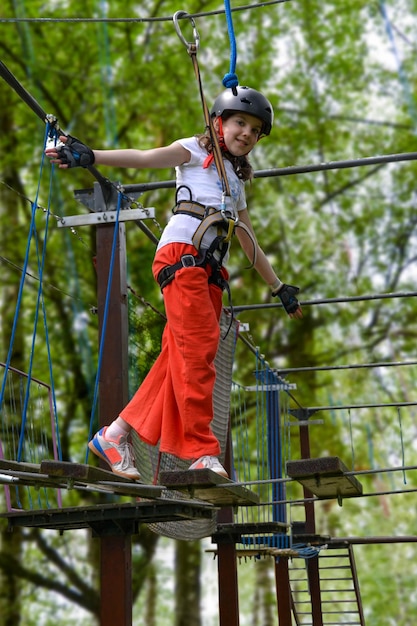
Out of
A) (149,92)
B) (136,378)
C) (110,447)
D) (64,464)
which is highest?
(149,92)

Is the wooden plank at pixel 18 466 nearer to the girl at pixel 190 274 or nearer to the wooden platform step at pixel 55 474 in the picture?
the wooden platform step at pixel 55 474

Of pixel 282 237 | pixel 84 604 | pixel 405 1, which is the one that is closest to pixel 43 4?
pixel 282 237

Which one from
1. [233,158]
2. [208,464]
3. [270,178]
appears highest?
[270,178]

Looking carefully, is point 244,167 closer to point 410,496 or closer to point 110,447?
point 110,447

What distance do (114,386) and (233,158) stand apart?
3.85 ft

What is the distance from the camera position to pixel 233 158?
3422 millimetres

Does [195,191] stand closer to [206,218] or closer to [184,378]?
[206,218]

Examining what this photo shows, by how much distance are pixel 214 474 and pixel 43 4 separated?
40.6 ft

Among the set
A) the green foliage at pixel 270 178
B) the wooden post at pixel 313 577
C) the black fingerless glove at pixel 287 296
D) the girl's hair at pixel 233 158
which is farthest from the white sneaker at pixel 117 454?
the green foliage at pixel 270 178

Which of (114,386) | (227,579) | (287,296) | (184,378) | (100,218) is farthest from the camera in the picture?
(227,579)

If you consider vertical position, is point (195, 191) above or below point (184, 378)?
above

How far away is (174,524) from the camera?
4.21 m

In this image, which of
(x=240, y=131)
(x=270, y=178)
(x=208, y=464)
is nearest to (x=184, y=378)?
(x=208, y=464)

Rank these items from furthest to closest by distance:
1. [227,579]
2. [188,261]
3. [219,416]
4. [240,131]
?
[227,579] < [219,416] < [240,131] < [188,261]
